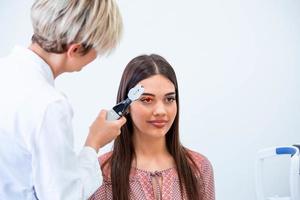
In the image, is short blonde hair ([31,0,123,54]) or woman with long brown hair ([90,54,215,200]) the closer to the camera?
short blonde hair ([31,0,123,54])

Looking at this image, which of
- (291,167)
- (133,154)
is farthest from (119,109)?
(291,167)

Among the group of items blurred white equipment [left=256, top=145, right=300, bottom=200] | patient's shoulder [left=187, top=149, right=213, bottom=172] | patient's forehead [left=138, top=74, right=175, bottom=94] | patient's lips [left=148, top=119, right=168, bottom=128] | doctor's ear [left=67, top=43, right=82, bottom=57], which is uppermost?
doctor's ear [left=67, top=43, right=82, bottom=57]

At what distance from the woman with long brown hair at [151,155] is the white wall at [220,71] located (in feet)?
1.98

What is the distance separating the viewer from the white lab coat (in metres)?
0.78

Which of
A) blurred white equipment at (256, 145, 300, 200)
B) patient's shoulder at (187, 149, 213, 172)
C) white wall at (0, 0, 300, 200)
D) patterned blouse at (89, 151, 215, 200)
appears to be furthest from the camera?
white wall at (0, 0, 300, 200)

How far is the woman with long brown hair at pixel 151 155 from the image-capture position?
130cm

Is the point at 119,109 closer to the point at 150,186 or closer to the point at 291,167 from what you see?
the point at 150,186

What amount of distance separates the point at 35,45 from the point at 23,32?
116 cm

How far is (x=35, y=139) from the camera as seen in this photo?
0.78 meters

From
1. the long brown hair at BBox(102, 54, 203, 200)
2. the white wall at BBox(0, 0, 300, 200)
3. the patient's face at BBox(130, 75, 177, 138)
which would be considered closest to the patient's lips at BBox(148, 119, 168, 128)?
the patient's face at BBox(130, 75, 177, 138)

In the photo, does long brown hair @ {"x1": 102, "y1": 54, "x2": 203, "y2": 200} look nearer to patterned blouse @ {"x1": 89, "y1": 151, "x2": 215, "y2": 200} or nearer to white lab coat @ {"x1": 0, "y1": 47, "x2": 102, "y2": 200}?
patterned blouse @ {"x1": 89, "y1": 151, "x2": 215, "y2": 200}

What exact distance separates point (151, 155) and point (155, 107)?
21 centimetres

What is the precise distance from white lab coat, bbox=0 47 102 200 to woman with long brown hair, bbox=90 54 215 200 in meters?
0.44

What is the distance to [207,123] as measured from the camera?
199 cm
